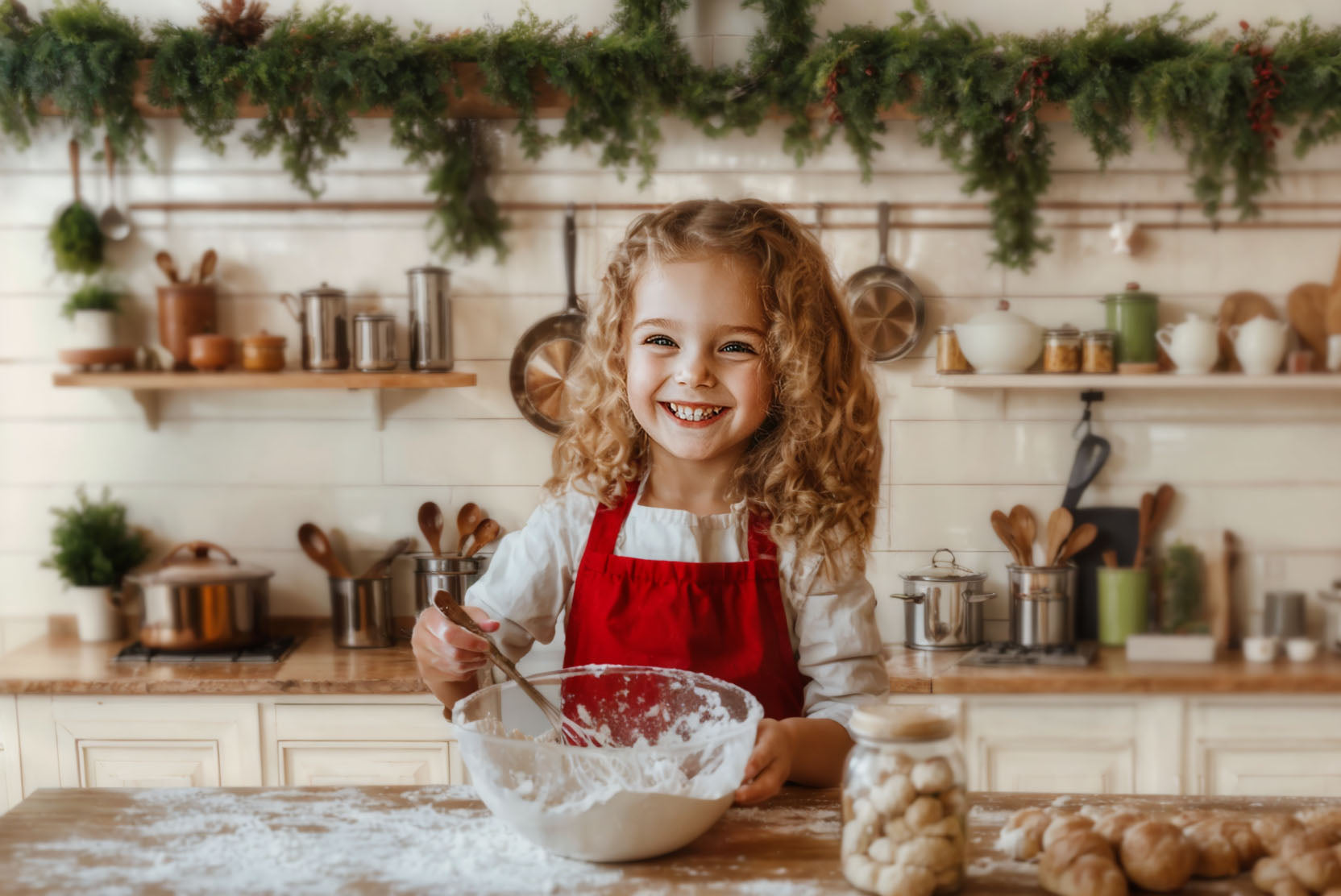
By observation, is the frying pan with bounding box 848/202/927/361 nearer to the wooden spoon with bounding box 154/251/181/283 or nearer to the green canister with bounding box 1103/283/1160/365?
the green canister with bounding box 1103/283/1160/365

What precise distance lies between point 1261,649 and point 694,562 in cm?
170

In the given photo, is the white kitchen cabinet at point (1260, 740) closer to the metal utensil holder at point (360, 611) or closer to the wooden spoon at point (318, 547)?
the metal utensil holder at point (360, 611)

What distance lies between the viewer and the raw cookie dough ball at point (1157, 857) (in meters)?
0.76

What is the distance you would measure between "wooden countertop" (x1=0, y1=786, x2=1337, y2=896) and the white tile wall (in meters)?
1.63

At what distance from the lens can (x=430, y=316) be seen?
247 cm

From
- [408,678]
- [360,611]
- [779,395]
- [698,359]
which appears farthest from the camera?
[360,611]

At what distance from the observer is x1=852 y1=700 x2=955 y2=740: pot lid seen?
2.44 ft

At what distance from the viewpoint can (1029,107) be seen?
225cm

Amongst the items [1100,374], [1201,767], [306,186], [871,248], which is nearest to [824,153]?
[871,248]

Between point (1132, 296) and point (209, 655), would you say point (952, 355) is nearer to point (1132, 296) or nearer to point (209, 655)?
point (1132, 296)

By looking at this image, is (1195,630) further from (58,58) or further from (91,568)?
(58,58)

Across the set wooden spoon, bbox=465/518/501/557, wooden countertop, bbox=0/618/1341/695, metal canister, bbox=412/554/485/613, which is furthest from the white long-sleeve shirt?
wooden spoon, bbox=465/518/501/557

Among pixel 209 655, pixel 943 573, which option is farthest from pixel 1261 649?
pixel 209 655

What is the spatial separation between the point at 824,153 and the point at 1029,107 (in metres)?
0.47
